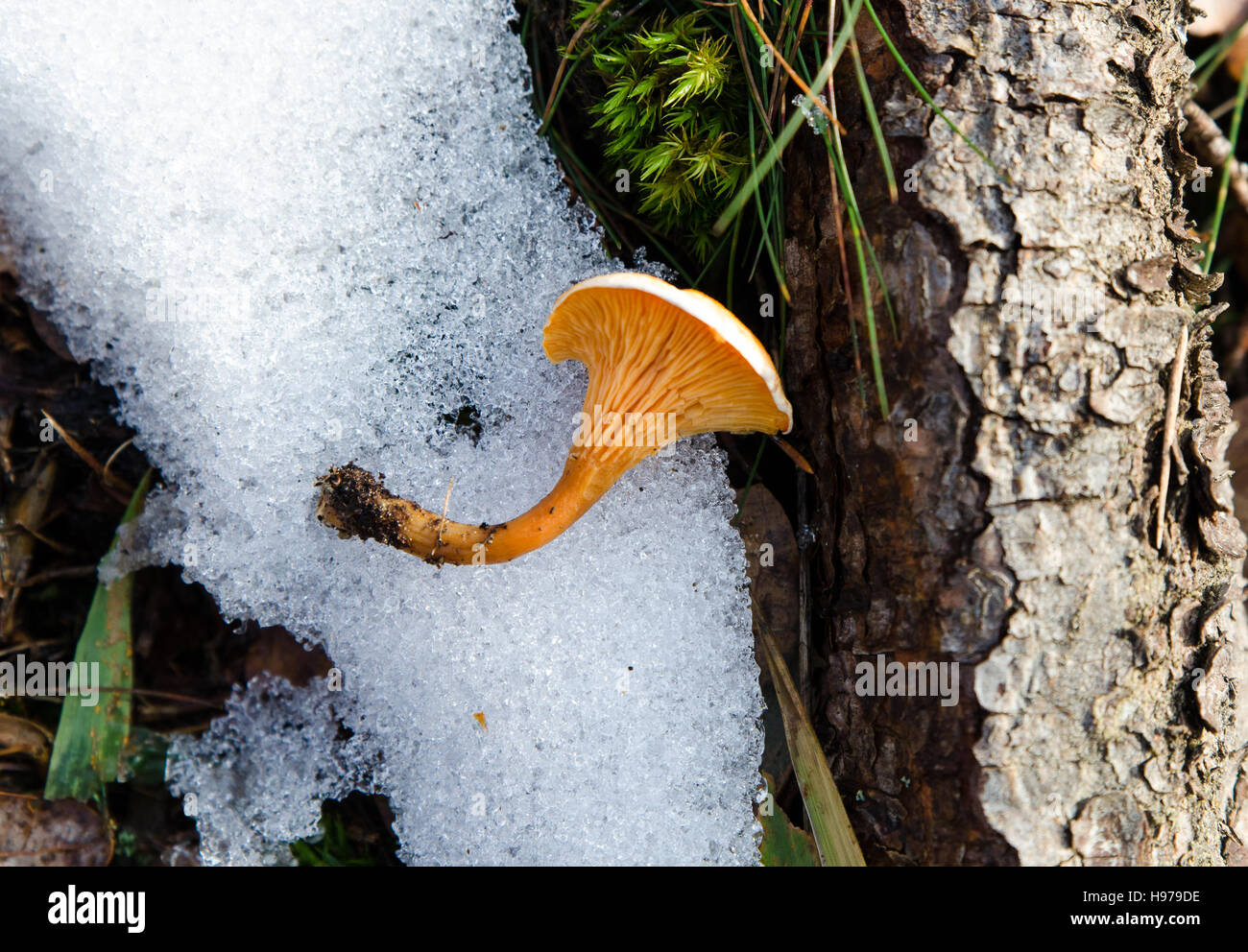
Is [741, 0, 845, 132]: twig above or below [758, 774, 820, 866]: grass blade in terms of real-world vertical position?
above

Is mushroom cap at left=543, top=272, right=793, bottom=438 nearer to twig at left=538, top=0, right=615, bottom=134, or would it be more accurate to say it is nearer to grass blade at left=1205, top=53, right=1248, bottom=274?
twig at left=538, top=0, right=615, bottom=134

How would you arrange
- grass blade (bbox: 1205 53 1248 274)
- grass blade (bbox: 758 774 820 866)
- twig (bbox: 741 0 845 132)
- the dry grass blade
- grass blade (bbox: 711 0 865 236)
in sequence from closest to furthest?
grass blade (bbox: 711 0 865 236), twig (bbox: 741 0 845 132), the dry grass blade, grass blade (bbox: 758 774 820 866), grass blade (bbox: 1205 53 1248 274)

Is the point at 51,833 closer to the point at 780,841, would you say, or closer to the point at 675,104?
the point at 780,841

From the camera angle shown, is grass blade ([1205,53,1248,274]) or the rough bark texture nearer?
the rough bark texture

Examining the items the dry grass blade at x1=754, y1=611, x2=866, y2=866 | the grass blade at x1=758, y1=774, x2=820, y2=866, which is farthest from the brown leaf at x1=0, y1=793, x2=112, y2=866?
the dry grass blade at x1=754, y1=611, x2=866, y2=866

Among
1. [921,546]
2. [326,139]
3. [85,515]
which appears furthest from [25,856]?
[921,546]

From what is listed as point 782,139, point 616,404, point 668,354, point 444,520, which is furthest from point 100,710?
point 782,139

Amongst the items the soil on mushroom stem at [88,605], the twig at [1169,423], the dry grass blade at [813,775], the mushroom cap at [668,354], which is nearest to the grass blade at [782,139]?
the mushroom cap at [668,354]

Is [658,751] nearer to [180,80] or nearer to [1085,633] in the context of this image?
[1085,633]
